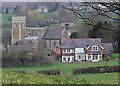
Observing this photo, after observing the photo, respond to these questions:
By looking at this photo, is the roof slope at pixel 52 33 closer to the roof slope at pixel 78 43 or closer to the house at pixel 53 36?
the house at pixel 53 36

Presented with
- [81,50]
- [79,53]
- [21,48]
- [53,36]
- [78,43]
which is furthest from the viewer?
[81,50]

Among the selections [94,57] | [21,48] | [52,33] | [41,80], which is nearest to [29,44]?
[52,33]

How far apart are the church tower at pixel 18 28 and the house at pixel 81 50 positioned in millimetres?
2661

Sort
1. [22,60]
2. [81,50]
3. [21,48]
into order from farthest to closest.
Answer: [81,50] → [21,48] → [22,60]

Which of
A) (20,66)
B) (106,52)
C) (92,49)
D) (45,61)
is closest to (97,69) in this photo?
(20,66)

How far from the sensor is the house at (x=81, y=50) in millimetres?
22359

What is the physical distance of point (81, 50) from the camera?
23906 millimetres

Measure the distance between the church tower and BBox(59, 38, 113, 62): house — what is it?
8.73 feet

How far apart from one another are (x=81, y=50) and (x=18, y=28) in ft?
20.4

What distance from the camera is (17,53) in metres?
17.8

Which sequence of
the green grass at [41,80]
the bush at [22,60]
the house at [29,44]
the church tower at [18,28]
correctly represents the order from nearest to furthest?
the green grass at [41,80] < the bush at [22,60] < the church tower at [18,28] < the house at [29,44]

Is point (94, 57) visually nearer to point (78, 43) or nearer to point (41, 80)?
point (78, 43)

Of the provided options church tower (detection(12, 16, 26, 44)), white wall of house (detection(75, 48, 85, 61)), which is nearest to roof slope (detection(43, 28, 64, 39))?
white wall of house (detection(75, 48, 85, 61))

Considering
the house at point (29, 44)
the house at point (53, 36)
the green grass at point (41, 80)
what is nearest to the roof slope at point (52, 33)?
the house at point (53, 36)
